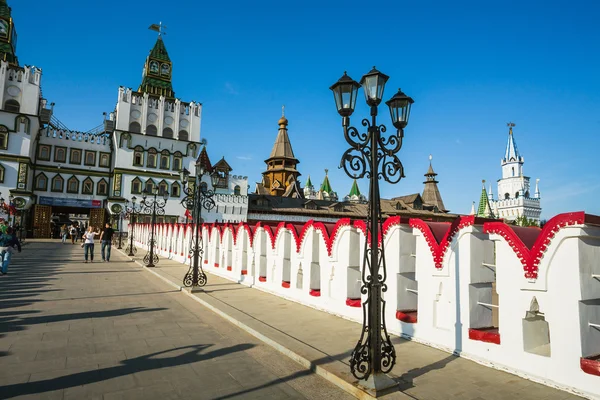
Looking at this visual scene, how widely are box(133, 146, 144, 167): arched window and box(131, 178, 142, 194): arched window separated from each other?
2089mm

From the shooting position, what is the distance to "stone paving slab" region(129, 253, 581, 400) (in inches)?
164

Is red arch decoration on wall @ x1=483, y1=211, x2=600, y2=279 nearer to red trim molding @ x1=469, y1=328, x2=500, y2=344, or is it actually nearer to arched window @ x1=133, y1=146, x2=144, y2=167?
red trim molding @ x1=469, y1=328, x2=500, y2=344

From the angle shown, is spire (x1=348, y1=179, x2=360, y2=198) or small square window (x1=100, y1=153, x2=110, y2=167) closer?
small square window (x1=100, y1=153, x2=110, y2=167)

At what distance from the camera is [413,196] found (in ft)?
230

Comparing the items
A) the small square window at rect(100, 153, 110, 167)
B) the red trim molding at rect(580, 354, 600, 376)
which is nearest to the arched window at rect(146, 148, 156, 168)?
the small square window at rect(100, 153, 110, 167)

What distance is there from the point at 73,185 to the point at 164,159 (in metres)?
11.4

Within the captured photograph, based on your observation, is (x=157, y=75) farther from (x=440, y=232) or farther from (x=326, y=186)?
(x=440, y=232)

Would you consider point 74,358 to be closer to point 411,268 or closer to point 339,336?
point 339,336

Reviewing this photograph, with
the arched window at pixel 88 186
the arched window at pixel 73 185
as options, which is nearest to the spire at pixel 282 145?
the arched window at pixel 88 186

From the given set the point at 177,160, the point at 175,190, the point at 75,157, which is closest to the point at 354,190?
the point at 177,160

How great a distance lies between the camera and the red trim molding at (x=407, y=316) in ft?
20.5

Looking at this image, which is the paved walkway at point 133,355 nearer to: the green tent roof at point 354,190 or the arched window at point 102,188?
the arched window at point 102,188

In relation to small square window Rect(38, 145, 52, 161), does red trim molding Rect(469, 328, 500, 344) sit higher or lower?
lower

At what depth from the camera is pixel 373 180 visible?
479cm
